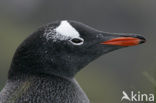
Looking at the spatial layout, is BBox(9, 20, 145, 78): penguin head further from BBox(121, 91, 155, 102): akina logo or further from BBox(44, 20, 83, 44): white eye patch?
BBox(121, 91, 155, 102): akina logo

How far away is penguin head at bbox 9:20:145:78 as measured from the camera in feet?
18.0

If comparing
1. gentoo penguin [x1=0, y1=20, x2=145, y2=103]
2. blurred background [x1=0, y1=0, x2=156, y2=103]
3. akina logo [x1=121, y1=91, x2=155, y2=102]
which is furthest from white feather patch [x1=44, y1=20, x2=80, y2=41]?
blurred background [x1=0, y1=0, x2=156, y2=103]

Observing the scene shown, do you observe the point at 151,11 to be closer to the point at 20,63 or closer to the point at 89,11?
the point at 89,11

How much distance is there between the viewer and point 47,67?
5.50m

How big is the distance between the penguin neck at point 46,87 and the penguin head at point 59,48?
0.16ft

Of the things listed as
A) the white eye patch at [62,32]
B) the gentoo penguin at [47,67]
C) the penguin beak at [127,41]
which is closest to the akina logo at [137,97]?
the penguin beak at [127,41]

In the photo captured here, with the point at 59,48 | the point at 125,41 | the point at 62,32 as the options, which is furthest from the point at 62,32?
the point at 125,41

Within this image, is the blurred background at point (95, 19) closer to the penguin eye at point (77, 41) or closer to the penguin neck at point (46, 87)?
the penguin eye at point (77, 41)

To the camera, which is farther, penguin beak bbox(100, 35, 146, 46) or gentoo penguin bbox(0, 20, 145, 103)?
penguin beak bbox(100, 35, 146, 46)

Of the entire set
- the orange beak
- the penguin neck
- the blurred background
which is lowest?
the blurred background

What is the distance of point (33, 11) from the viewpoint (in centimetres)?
3116

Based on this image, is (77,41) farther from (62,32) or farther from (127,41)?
(127,41)

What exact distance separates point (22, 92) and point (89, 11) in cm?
2541

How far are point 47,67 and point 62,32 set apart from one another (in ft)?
0.97
